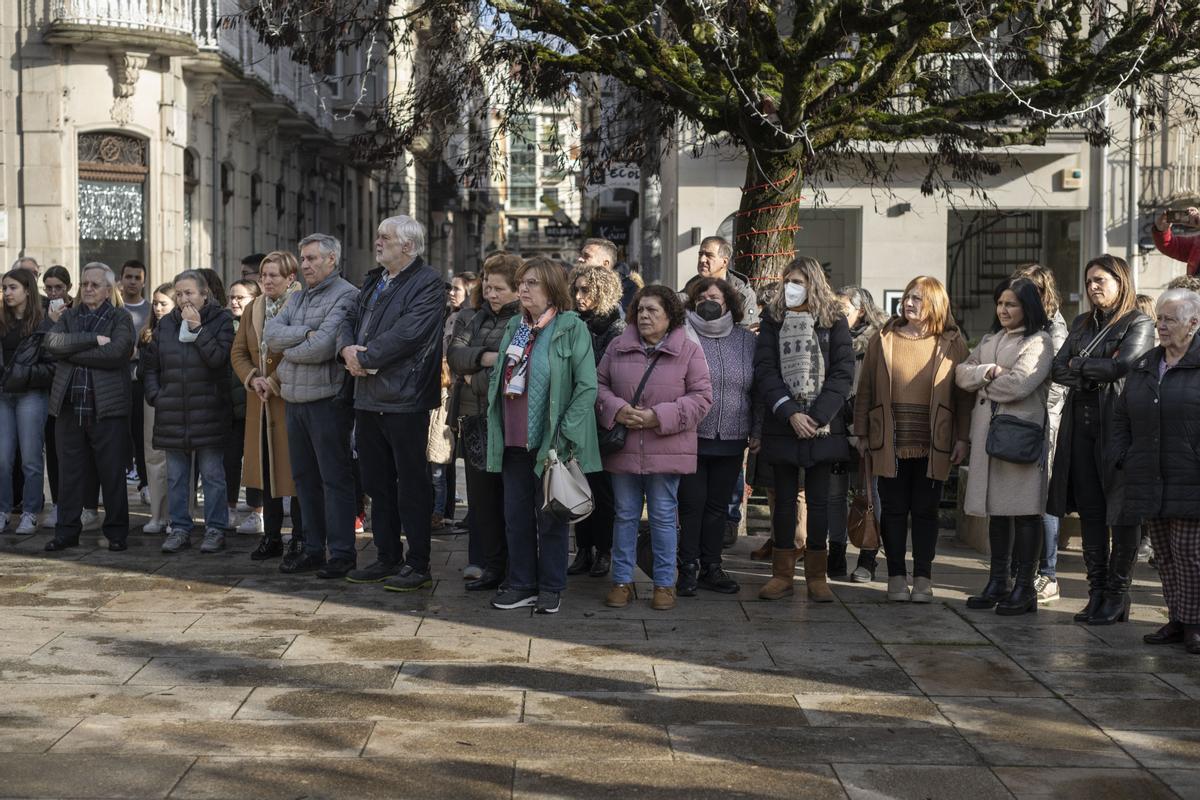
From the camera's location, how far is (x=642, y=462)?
8602 millimetres

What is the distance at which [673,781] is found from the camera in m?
5.38

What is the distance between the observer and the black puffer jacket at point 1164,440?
24.9 feet

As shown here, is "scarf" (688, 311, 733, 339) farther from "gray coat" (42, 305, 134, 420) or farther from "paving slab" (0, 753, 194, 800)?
"paving slab" (0, 753, 194, 800)

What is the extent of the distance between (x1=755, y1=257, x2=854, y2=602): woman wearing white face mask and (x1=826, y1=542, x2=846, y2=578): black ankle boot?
852 millimetres

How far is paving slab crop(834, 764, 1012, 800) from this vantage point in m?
5.28

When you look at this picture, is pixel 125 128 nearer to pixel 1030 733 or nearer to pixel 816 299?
pixel 816 299

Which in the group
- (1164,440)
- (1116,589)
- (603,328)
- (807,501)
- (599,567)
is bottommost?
(599,567)

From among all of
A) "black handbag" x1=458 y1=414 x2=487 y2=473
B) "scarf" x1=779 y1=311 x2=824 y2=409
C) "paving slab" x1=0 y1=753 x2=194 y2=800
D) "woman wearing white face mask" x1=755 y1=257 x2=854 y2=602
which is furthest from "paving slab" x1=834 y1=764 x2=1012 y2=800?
"black handbag" x1=458 y1=414 x2=487 y2=473

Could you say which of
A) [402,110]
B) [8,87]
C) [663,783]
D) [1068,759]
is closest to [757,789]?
[663,783]

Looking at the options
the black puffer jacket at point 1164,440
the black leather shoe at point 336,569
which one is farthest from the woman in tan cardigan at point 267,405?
the black puffer jacket at point 1164,440

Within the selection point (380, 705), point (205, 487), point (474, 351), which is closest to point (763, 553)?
point (474, 351)

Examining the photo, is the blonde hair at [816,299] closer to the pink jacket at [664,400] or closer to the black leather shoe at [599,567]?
the pink jacket at [664,400]

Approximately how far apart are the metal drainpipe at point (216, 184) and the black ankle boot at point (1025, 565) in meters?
18.7

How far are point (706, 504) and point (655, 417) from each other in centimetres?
92
